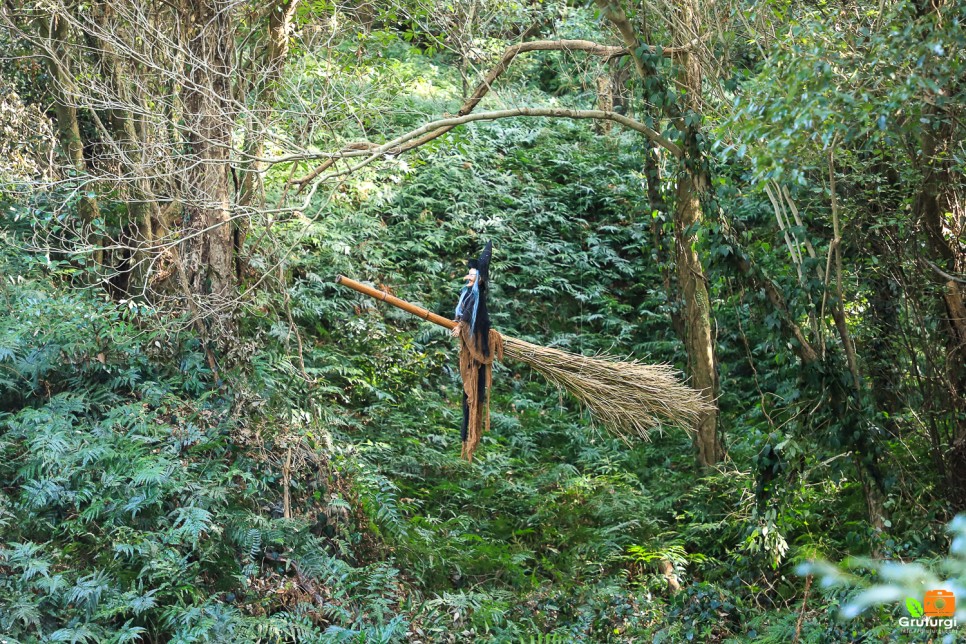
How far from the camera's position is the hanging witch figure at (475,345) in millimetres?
5098

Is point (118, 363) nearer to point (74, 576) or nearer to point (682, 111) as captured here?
point (74, 576)

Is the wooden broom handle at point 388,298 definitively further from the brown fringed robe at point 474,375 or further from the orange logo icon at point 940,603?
the orange logo icon at point 940,603

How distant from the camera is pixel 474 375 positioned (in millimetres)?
5309

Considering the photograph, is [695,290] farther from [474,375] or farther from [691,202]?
[474,375]

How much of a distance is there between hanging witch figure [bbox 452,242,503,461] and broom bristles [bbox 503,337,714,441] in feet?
1.30

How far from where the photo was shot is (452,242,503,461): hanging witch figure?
5098mm

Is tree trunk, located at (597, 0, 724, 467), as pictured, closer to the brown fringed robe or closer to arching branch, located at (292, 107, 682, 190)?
arching branch, located at (292, 107, 682, 190)

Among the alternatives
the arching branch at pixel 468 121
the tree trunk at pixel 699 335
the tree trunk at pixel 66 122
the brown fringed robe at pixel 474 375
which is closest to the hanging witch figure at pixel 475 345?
the brown fringed robe at pixel 474 375

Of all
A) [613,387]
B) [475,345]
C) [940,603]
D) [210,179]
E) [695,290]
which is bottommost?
[940,603]

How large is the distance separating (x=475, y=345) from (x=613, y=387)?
111 centimetres

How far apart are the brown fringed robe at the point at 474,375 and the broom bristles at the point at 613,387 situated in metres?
0.35

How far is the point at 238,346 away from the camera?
6387 millimetres

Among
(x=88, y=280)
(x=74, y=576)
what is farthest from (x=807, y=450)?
(x=88, y=280)

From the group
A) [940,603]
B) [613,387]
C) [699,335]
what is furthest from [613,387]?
[940,603]
